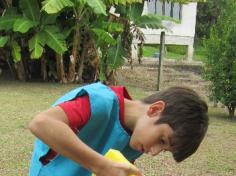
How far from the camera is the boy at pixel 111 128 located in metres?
1.90

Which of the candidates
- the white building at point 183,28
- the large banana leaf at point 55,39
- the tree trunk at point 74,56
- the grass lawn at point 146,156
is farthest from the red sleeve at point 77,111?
the white building at point 183,28

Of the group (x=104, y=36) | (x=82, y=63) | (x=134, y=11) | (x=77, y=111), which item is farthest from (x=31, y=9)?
(x=77, y=111)

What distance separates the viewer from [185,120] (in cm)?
191

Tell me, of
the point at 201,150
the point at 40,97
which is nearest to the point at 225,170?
the point at 201,150

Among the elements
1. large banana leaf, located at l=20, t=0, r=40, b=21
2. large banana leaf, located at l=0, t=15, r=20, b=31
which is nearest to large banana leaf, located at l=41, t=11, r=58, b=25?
large banana leaf, located at l=20, t=0, r=40, b=21

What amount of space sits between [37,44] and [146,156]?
18.2ft

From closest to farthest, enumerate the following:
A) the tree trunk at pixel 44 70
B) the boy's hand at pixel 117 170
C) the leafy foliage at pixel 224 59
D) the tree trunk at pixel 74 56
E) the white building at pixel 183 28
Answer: the boy's hand at pixel 117 170 → the leafy foliage at pixel 224 59 → the tree trunk at pixel 74 56 → the tree trunk at pixel 44 70 → the white building at pixel 183 28

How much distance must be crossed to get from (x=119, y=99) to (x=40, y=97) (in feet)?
25.0

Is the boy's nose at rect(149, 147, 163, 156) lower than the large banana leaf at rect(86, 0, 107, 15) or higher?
lower

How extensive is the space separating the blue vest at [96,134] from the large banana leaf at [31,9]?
30.1 feet

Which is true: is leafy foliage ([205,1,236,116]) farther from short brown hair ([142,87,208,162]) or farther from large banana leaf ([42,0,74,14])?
short brown hair ([142,87,208,162])

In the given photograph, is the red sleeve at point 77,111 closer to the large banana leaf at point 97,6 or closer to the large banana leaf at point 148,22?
the large banana leaf at point 97,6

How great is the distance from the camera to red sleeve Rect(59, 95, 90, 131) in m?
1.97

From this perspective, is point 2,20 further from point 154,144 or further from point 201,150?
point 154,144
